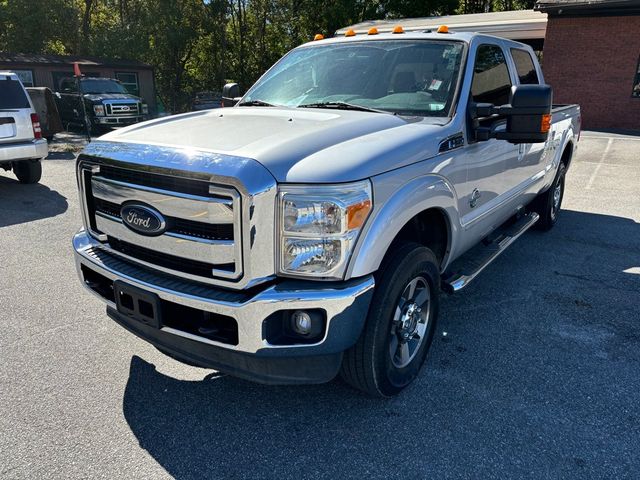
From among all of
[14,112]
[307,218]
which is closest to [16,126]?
[14,112]

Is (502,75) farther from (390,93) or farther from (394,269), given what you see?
(394,269)

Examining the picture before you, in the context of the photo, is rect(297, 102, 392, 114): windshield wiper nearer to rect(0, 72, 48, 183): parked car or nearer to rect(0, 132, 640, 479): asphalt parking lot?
rect(0, 132, 640, 479): asphalt parking lot

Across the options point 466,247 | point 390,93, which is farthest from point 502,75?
point 466,247

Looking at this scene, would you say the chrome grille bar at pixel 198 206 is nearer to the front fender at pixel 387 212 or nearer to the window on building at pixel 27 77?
the front fender at pixel 387 212

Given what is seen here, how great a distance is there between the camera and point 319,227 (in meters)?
2.31

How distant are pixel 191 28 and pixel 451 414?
108 ft

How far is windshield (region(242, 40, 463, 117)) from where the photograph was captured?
3.41m

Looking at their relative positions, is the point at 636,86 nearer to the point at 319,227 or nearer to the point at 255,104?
the point at 255,104

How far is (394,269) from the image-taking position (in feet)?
8.73

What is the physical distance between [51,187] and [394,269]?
774 cm

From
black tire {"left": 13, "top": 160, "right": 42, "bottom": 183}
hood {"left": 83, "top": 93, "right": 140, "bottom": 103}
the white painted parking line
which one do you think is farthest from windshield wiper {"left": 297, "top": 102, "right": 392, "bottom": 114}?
hood {"left": 83, "top": 93, "right": 140, "bottom": 103}

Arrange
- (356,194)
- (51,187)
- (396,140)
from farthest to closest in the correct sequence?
(51,187) → (396,140) → (356,194)

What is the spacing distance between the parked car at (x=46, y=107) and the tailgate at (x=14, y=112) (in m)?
4.01

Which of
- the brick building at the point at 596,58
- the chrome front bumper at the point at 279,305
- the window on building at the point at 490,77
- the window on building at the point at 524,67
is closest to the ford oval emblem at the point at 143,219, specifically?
the chrome front bumper at the point at 279,305
